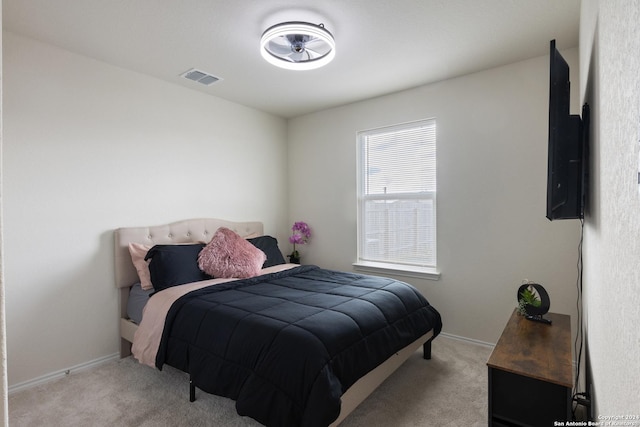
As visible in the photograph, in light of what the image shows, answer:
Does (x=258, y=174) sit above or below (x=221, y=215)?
above

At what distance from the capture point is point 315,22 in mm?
2340

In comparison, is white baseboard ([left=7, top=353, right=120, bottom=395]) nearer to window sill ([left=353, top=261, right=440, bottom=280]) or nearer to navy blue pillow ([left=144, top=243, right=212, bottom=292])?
navy blue pillow ([left=144, top=243, right=212, bottom=292])

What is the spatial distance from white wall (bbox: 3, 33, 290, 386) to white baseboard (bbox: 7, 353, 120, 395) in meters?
0.03

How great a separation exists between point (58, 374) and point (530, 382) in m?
3.27

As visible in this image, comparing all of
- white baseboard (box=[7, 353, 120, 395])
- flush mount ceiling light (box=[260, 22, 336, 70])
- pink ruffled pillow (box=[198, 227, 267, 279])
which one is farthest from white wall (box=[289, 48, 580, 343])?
white baseboard (box=[7, 353, 120, 395])

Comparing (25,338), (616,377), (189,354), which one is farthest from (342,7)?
(25,338)

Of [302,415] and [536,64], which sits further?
[536,64]

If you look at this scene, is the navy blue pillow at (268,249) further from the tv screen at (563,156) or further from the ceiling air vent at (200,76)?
the tv screen at (563,156)

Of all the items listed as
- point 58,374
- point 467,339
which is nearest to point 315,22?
point 467,339

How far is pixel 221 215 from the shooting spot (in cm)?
391

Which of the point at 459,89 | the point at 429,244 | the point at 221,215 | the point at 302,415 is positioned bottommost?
the point at 302,415

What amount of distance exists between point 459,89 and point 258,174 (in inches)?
98.5

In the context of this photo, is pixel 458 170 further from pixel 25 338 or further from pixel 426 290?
pixel 25 338

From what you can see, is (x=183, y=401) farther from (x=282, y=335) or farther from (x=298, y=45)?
(x=298, y=45)
